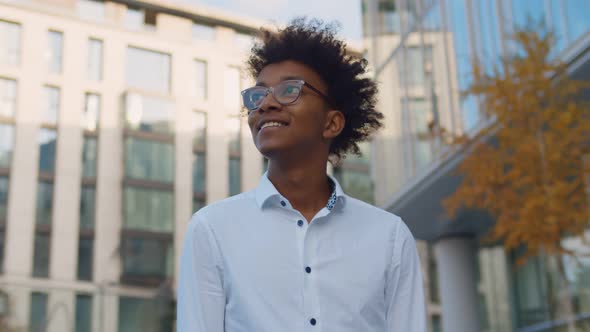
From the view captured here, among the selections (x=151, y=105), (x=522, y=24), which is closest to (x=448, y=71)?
(x=522, y=24)

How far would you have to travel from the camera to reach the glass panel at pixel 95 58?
149 ft

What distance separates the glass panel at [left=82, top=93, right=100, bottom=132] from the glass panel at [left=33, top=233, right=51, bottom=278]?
647cm

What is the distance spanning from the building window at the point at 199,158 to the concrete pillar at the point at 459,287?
29708mm

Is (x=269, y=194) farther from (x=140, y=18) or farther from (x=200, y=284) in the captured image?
(x=140, y=18)

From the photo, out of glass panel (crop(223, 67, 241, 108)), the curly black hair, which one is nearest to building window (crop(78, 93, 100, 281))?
glass panel (crop(223, 67, 241, 108))

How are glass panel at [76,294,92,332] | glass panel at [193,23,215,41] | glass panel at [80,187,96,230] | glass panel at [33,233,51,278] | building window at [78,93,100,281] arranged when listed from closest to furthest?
glass panel at [76,294,92,332] → glass panel at [33,233,51,278] → building window at [78,93,100,281] → glass panel at [80,187,96,230] → glass panel at [193,23,215,41]

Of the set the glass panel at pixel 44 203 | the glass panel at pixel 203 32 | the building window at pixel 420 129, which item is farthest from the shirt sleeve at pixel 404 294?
the glass panel at pixel 203 32

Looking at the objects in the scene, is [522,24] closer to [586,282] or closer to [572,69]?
[572,69]

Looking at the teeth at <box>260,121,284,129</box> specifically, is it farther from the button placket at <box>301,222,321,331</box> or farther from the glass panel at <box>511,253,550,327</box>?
the glass panel at <box>511,253,550,327</box>

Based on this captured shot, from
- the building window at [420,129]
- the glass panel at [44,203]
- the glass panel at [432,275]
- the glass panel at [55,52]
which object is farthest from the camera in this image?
the glass panel at [55,52]

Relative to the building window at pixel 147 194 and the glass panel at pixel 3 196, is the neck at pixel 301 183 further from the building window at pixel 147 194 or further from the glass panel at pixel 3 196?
the glass panel at pixel 3 196

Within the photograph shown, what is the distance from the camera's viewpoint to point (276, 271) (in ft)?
7.03

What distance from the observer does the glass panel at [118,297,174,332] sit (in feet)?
137

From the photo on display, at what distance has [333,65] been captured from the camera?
8.49ft
